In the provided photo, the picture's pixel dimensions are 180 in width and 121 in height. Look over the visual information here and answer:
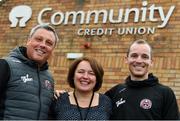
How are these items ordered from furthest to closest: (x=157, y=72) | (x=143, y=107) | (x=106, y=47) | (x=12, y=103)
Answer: (x=106, y=47) < (x=157, y=72) < (x=143, y=107) < (x=12, y=103)

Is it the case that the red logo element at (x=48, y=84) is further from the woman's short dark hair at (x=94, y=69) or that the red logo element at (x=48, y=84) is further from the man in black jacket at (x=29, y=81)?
the woman's short dark hair at (x=94, y=69)

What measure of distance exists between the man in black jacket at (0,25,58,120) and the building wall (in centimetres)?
320

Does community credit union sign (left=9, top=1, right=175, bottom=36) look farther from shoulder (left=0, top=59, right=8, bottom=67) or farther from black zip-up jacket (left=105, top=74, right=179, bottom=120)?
shoulder (left=0, top=59, right=8, bottom=67)

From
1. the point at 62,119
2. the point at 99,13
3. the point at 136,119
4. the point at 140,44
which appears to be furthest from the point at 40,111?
the point at 99,13

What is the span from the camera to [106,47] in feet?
23.4

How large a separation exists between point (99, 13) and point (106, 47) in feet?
1.99

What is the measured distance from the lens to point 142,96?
12.3ft

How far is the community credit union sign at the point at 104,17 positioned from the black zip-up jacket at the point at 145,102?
3126 millimetres

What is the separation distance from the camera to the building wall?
21.8 feet

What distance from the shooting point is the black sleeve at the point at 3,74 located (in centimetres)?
341

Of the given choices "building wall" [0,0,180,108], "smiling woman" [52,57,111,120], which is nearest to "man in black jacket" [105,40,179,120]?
"smiling woman" [52,57,111,120]

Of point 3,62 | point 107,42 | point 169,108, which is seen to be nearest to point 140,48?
point 169,108

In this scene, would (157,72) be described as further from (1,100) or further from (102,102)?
(1,100)

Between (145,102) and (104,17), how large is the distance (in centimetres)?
374
